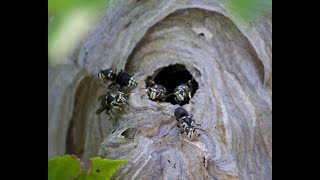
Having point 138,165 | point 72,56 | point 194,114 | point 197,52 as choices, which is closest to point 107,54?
point 72,56

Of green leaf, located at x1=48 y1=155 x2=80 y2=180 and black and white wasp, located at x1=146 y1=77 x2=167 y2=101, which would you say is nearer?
green leaf, located at x1=48 y1=155 x2=80 y2=180

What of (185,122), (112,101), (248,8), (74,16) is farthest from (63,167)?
(248,8)

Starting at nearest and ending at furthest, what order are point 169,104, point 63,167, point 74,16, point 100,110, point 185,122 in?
point 63,167 → point 185,122 → point 169,104 → point 100,110 → point 74,16

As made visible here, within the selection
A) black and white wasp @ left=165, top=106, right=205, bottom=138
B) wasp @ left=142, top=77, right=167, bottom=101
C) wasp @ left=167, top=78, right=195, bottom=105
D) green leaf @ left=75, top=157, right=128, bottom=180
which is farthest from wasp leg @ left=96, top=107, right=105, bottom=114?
green leaf @ left=75, top=157, right=128, bottom=180

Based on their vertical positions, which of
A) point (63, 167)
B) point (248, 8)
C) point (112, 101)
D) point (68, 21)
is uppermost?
point (248, 8)

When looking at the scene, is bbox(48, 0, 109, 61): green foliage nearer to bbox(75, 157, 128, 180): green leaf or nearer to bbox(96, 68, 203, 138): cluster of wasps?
bbox(96, 68, 203, 138): cluster of wasps

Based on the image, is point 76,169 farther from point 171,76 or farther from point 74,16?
point 74,16
